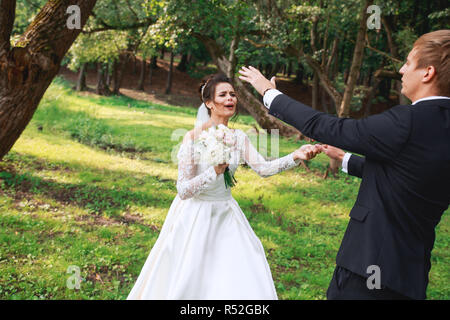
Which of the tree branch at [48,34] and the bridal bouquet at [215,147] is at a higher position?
the tree branch at [48,34]

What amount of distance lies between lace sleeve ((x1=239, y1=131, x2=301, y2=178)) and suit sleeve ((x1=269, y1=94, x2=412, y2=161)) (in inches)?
46.6

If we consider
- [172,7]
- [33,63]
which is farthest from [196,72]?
[33,63]

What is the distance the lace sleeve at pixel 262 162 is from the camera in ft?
12.1

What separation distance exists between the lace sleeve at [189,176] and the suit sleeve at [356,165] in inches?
47.9

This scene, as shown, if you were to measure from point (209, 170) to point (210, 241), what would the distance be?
2.20 feet

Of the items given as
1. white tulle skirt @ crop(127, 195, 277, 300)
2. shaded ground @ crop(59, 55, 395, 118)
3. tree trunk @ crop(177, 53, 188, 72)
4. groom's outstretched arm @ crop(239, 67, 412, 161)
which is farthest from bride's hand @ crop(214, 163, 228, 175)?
tree trunk @ crop(177, 53, 188, 72)

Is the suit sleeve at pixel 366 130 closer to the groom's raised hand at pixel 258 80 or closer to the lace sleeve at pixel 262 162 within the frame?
the groom's raised hand at pixel 258 80

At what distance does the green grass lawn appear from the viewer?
504 cm

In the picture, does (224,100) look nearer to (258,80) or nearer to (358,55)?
(258,80)

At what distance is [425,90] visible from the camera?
7.82ft

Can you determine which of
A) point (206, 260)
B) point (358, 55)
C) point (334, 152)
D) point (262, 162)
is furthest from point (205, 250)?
point (358, 55)

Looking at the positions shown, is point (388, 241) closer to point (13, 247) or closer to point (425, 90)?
point (425, 90)

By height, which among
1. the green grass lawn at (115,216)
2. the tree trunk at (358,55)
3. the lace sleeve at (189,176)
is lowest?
the green grass lawn at (115,216)

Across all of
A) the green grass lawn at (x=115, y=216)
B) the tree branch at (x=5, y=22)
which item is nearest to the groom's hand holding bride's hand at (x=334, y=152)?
the green grass lawn at (x=115, y=216)
